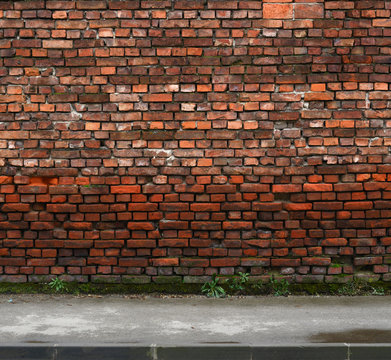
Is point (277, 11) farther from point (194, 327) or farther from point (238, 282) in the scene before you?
point (194, 327)

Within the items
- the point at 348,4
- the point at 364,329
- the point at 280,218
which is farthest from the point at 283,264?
the point at 348,4

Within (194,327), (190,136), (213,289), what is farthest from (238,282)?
(190,136)

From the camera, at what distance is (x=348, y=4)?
4453mm

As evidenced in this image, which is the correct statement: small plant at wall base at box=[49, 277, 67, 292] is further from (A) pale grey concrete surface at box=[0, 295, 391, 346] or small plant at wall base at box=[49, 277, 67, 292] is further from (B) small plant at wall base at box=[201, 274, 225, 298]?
(B) small plant at wall base at box=[201, 274, 225, 298]

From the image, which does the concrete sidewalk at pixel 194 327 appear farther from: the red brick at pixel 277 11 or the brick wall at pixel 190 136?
the red brick at pixel 277 11

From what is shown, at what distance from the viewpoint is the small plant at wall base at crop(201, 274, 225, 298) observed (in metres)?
4.52
